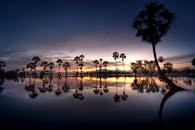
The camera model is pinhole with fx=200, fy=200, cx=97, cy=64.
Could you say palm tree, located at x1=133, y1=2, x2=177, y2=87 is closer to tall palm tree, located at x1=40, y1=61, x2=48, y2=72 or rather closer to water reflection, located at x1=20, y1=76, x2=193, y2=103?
water reflection, located at x1=20, y1=76, x2=193, y2=103

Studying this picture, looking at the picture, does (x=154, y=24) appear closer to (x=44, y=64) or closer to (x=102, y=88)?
(x=102, y=88)

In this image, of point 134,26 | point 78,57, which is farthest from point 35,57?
point 134,26

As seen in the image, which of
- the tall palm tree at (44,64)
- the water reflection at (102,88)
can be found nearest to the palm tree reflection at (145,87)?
the water reflection at (102,88)

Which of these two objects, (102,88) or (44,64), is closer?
(102,88)

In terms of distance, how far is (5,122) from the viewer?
8953 millimetres

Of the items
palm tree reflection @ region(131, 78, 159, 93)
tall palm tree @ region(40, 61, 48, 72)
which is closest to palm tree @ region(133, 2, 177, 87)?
palm tree reflection @ region(131, 78, 159, 93)

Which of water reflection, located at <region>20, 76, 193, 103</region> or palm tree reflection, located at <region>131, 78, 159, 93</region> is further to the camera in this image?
palm tree reflection, located at <region>131, 78, 159, 93</region>

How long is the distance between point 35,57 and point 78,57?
36.1m

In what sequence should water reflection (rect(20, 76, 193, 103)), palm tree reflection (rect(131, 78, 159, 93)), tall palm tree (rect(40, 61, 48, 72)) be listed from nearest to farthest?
water reflection (rect(20, 76, 193, 103))
palm tree reflection (rect(131, 78, 159, 93))
tall palm tree (rect(40, 61, 48, 72))

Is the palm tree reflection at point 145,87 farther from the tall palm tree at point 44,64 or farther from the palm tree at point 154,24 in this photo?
the tall palm tree at point 44,64

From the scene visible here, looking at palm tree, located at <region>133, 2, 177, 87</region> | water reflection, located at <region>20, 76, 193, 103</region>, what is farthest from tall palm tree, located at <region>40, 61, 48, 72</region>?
palm tree, located at <region>133, 2, 177, 87</region>

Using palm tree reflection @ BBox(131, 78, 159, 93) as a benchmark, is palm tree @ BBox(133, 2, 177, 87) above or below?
above

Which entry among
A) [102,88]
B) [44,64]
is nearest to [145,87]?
[102,88]

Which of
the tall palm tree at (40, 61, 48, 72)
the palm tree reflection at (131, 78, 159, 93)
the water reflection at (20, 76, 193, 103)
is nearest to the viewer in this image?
the water reflection at (20, 76, 193, 103)
